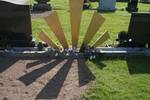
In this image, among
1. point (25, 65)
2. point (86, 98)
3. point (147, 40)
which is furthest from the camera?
point (147, 40)

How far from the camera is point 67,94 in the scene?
23.3 feet

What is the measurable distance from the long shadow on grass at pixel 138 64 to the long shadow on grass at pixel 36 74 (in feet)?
6.09

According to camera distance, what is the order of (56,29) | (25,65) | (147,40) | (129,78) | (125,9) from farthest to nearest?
(125,9)
(147,40)
(56,29)
(25,65)
(129,78)

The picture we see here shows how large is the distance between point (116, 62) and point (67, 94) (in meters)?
2.42

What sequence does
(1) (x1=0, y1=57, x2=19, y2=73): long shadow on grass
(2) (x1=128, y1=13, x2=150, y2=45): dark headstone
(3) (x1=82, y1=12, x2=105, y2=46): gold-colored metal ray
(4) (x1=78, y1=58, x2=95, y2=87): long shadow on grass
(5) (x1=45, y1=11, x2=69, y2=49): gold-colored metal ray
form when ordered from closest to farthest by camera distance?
(4) (x1=78, y1=58, x2=95, y2=87): long shadow on grass
(1) (x1=0, y1=57, x2=19, y2=73): long shadow on grass
(5) (x1=45, y1=11, x2=69, y2=49): gold-colored metal ray
(3) (x1=82, y1=12, x2=105, y2=46): gold-colored metal ray
(2) (x1=128, y1=13, x2=150, y2=45): dark headstone

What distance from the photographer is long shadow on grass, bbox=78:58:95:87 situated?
7.76 m

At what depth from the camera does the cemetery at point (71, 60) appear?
23.7ft

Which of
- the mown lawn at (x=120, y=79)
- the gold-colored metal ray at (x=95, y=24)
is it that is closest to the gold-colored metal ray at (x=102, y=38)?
the gold-colored metal ray at (x=95, y=24)

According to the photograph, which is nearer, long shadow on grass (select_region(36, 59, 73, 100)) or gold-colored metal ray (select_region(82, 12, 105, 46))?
long shadow on grass (select_region(36, 59, 73, 100))

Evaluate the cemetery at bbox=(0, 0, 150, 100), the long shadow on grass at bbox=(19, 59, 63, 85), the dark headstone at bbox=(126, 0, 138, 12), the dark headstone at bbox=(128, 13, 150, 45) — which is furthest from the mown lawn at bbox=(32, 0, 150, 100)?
the dark headstone at bbox=(126, 0, 138, 12)

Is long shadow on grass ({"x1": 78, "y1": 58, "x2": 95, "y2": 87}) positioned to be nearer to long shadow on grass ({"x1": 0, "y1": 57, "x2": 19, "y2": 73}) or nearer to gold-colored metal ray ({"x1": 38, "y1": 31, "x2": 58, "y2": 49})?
gold-colored metal ray ({"x1": 38, "y1": 31, "x2": 58, "y2": 49})

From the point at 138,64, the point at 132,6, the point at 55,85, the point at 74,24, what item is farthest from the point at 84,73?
the point at 132,6

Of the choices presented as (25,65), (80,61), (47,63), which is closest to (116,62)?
(80,61)

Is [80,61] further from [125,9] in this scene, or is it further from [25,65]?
[125,9]
